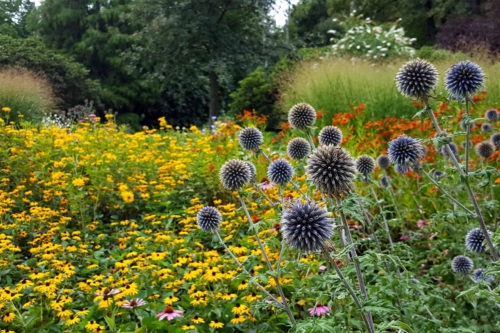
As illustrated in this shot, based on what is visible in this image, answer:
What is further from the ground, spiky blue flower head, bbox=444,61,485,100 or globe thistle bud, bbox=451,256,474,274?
spiky blue flower head, bbox=444,61,485,100

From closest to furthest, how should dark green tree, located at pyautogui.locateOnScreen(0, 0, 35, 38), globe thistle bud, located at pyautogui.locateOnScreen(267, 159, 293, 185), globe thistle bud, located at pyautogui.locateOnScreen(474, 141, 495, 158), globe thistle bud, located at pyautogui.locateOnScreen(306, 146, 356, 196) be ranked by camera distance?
globe thistle bud, located at pyautogui.locateOnScreen(306, 146, 356, 196)
globe thistle bud, located at pyautogui.locateOnScreen(267, 159, 293, 185)
globe thistle bud, located at pyautogui.locateOnScreen(474, 141, 495, 158)
dark green tree, located at pyautogui.locateOnScreen(0, 0, 35, 38)

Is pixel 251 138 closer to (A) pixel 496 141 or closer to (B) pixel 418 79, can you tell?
(B) pixel 418 79

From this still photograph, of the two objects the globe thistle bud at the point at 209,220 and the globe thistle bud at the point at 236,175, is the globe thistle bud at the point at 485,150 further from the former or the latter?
the globe thistle bud at the point at 209,220

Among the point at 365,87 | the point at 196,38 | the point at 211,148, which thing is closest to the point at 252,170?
the point at 211,148

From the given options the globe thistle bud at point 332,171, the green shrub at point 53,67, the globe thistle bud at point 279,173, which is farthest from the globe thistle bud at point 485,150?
the green shrub at point 53,67

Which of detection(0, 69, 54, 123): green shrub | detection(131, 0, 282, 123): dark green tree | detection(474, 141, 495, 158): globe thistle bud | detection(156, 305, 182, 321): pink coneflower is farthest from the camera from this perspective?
detection(131, 0, 282, 123): dark green tree

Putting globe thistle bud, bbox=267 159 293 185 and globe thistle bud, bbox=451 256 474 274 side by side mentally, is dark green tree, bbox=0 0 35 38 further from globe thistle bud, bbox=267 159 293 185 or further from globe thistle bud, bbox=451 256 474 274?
globe thistle bud, bbox=451 256 474 274

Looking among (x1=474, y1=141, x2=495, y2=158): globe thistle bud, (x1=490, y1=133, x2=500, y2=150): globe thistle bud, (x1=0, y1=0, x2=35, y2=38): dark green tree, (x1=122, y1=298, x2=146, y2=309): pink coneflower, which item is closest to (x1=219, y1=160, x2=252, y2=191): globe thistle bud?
(x1=122, y1=298, x2=146, y2=309): pink coneflower

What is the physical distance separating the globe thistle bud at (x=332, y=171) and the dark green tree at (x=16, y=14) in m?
22.3

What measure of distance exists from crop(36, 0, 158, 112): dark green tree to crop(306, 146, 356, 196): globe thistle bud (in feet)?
54.2

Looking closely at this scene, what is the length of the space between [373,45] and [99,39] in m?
11.0

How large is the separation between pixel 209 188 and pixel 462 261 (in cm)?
280

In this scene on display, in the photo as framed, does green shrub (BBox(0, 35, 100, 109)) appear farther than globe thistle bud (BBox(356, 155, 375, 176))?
Yes

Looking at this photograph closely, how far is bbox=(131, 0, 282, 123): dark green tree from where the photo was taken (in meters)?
11.4
